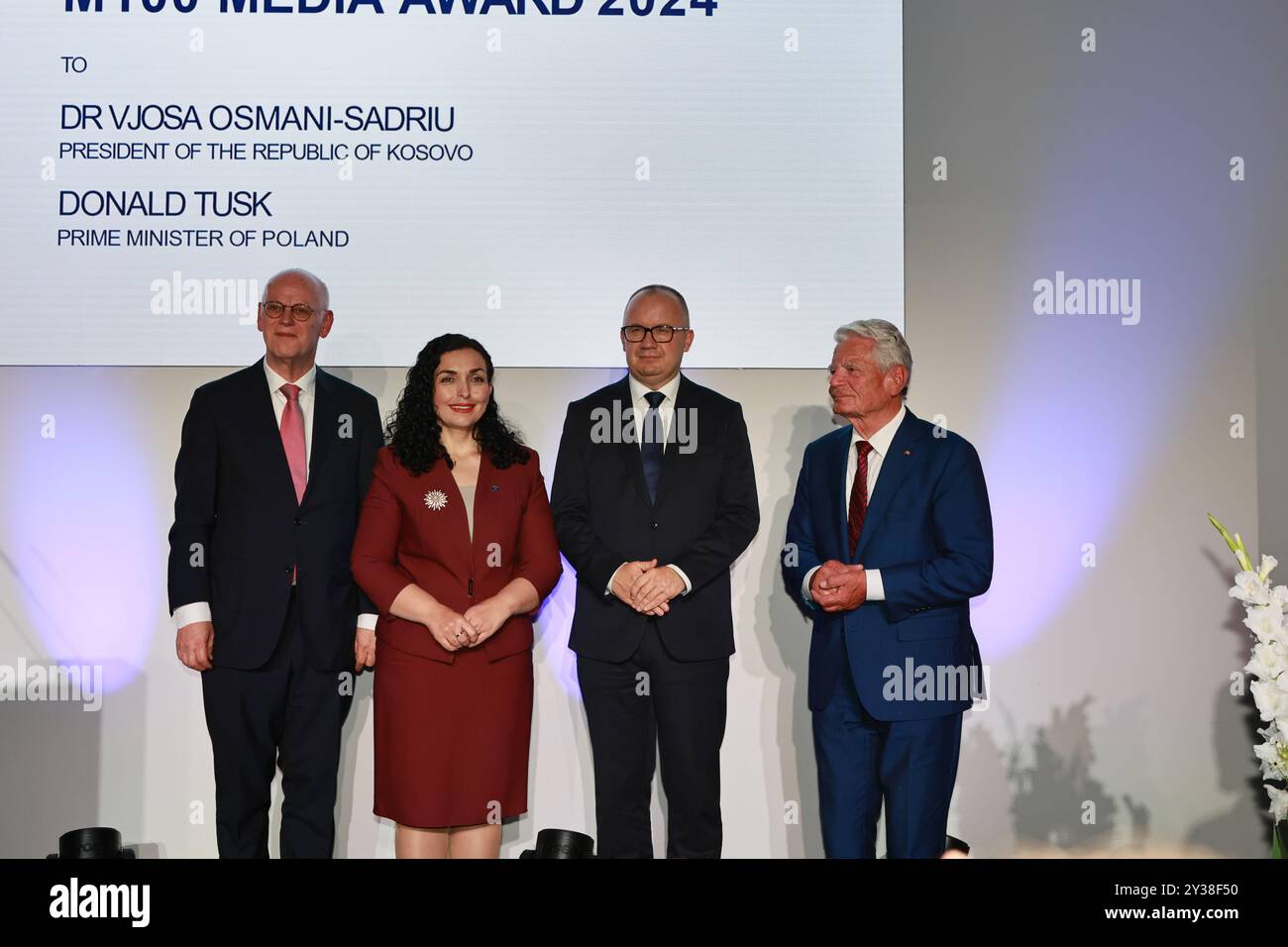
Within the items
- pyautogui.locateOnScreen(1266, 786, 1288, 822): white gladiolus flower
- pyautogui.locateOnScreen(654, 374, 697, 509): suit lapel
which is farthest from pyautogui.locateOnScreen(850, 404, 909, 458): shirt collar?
pyautogui.locateOnScreen(1266, 786, 1288, 822): white gladiolus flower

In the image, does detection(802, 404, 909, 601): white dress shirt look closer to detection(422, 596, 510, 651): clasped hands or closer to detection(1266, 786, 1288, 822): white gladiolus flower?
detection(422, 596, 510, 651): clasped hands

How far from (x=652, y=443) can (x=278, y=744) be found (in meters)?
1.48

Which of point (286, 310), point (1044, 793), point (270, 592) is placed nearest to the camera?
point (270, 592)

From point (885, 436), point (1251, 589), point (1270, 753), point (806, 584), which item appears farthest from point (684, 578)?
point (1270, 753)

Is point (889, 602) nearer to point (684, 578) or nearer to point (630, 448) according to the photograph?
point (684, 578)

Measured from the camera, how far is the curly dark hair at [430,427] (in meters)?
3.66

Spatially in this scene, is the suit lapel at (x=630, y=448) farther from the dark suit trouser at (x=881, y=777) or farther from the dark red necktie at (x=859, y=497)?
the dark suit trouser at (x=881, y=777)

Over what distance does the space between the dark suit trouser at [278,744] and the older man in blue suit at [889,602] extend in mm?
1499

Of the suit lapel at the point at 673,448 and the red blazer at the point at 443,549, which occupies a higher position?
the suit lapel at the point at 673,448

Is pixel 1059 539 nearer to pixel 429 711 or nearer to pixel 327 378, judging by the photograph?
pixel 429 711

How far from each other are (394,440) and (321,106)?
136 cm

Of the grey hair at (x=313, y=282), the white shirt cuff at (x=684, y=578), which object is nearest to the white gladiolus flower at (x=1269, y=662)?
the white shirt cuff at (x=684, y=578)

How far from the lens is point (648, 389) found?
3934mm

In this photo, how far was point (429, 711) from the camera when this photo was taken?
3.56 metres
